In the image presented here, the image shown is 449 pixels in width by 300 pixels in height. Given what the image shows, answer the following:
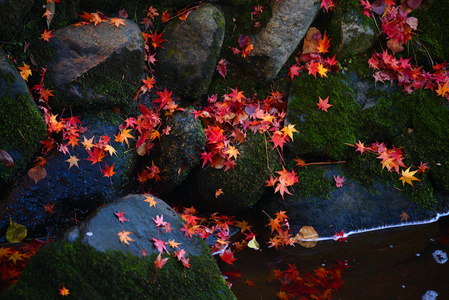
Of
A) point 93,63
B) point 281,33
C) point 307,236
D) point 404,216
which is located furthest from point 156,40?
point 404,216

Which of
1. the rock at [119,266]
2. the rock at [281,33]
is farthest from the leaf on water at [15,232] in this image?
the rock at [281,33]

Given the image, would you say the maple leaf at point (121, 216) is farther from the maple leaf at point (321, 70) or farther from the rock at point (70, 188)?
the maple leaf at point (321, 70)

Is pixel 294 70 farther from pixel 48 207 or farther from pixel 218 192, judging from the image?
pixel 48 207

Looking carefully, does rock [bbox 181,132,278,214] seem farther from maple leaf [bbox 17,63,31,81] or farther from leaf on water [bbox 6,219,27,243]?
maple leaf [bbox 17,63,31,81]

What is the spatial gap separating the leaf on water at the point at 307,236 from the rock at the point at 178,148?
1426 mm

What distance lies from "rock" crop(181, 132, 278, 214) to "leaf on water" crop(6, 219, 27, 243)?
1670mm

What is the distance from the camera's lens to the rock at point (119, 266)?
2150mm

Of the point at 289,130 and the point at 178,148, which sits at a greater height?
the point at 289,130

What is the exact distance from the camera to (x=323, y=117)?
393cm

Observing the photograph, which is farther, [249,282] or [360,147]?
[360,147]

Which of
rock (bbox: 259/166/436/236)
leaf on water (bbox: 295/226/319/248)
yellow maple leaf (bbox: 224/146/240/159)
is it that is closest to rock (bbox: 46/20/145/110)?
yellow maple leaf (bbox: 224/146/240/159)

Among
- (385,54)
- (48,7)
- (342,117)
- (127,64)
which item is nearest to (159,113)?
(127,64)

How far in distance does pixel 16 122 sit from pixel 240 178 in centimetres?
224

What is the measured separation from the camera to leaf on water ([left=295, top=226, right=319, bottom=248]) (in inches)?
149
